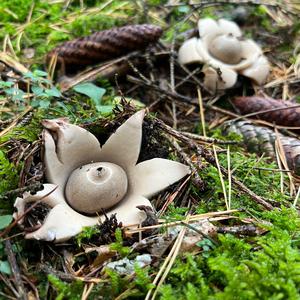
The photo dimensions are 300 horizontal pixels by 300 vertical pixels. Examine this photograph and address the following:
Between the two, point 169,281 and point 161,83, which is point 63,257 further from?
point 161,83

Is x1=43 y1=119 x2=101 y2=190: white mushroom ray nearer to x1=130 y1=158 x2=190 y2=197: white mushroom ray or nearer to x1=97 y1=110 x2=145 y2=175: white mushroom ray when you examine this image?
x1=97 y1=110 x2=145 y2=175: white mushroom ray

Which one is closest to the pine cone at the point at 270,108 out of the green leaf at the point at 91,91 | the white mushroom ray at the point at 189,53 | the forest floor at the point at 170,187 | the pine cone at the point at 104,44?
the forest floor at the point at 170,187

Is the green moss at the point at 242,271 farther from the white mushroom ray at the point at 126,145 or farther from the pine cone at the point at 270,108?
the pine cone at the point at 270,108

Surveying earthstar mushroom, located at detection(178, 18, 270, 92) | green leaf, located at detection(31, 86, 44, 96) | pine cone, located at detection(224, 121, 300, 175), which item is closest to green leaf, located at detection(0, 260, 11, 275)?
green leaf, located at detection(31, 86, 44, 96)

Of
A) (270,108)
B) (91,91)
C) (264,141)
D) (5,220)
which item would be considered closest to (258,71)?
(270,108)

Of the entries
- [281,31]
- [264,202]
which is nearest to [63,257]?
[264,202]

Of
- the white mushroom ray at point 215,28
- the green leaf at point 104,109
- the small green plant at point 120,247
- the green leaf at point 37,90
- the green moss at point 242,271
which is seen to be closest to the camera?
the green moss at point 242,271
